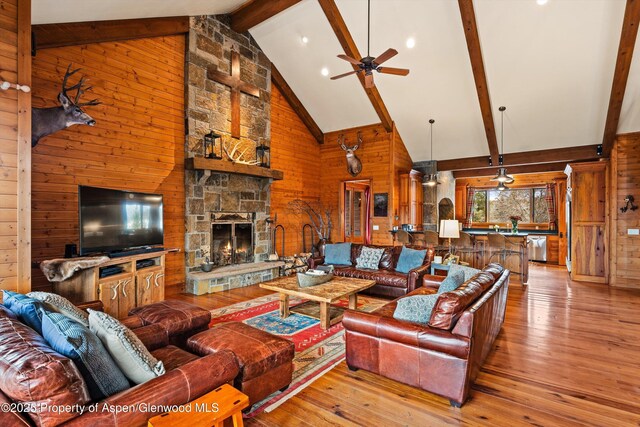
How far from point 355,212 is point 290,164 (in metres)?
2.75

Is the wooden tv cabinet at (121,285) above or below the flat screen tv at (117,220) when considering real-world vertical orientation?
below

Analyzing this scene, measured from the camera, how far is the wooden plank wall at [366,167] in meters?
8.11

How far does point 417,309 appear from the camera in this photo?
262cm

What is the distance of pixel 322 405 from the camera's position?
236 cm

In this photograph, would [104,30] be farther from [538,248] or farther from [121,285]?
[538,248]

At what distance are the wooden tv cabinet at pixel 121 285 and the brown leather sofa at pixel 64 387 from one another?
1972mm

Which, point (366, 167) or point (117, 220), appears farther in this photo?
point (366, 167)

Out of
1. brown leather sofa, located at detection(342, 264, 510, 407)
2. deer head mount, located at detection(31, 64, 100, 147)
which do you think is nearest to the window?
brown leather sofa, located at detection(342, 264, 510, 407)

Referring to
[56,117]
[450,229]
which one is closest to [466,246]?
[450,229]

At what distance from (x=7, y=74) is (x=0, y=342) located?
95.4 inches

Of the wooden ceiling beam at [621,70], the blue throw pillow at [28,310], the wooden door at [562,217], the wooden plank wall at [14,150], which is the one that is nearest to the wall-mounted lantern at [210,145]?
the wooden plank wall at [14,150]

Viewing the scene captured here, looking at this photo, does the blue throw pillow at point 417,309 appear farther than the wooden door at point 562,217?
No

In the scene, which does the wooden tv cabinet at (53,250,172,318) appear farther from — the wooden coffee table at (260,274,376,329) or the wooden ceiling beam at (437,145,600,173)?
the wooden ceiling beam at (437,145,600,173)

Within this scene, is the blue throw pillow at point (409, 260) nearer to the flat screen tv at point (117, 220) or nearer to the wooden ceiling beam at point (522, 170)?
the flat screen tv at point (117, 220)
